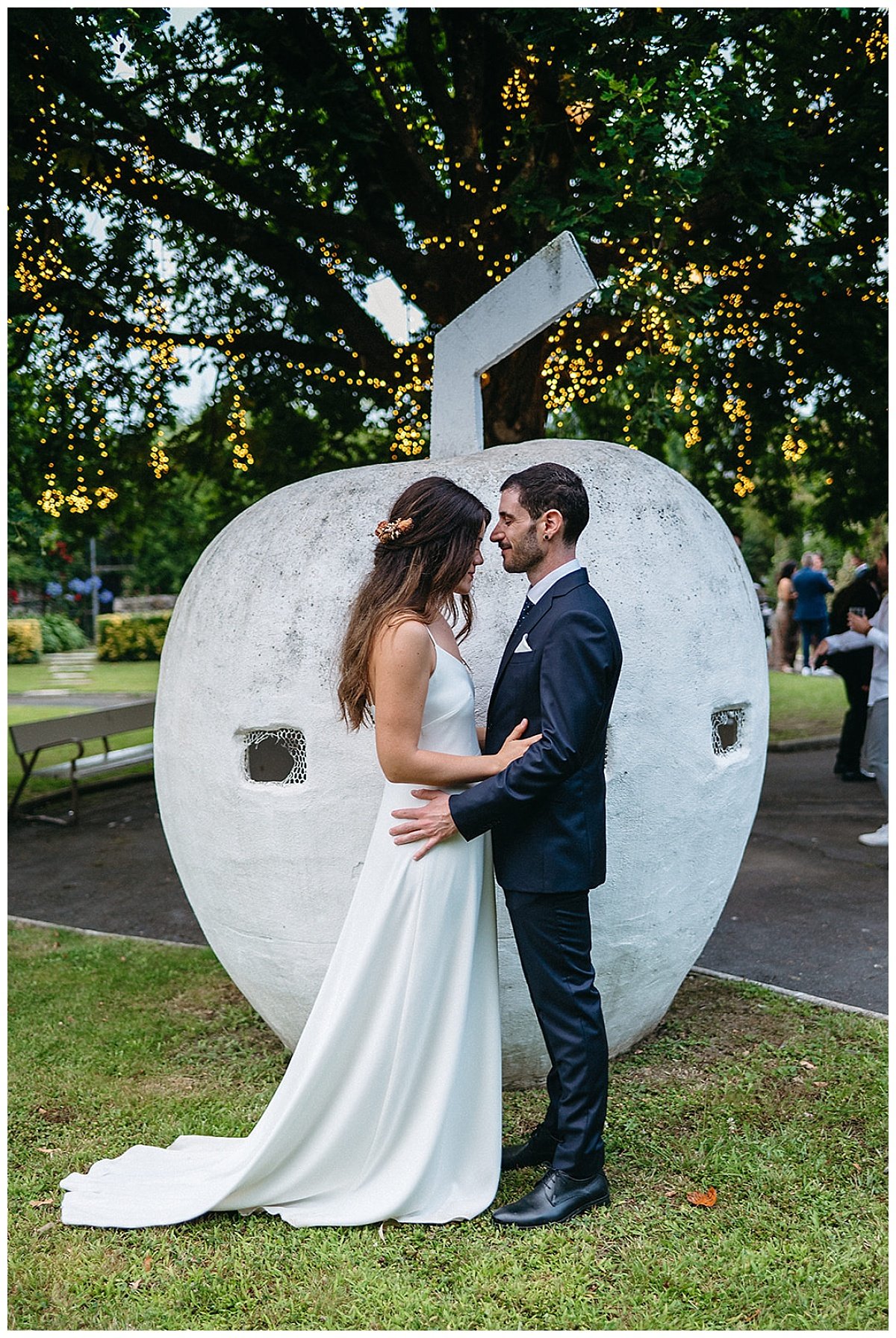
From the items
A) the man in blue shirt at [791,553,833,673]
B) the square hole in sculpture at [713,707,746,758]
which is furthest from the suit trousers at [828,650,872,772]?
the man in blue shirt at [791,553,833,673]

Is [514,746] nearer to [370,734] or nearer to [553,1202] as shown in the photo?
[370,734]

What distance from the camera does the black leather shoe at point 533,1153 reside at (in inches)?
145

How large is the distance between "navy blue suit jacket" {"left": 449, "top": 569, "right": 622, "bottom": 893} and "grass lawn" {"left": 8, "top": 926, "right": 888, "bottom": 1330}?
1073 millimetres

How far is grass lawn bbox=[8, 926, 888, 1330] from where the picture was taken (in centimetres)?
301

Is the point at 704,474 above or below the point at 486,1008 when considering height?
above

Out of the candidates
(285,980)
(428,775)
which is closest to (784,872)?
(285,980)

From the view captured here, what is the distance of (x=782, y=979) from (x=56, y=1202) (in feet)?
11.8

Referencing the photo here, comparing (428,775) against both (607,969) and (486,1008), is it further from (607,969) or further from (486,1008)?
(607,969)

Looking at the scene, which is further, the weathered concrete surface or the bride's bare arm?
the weathered concrete surface

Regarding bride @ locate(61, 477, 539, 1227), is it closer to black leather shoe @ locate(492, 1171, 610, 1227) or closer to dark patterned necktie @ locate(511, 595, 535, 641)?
black leather shoe @ locate(492, 1171, 610, 1227)

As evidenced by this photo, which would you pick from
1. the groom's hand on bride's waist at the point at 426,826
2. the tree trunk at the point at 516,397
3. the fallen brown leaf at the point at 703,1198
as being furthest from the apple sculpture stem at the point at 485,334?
the tree trunk at the point at 516,397

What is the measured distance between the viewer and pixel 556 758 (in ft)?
10.4

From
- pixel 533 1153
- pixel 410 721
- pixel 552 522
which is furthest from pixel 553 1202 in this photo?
pixel 552 522

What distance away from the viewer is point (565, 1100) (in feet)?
11.0
